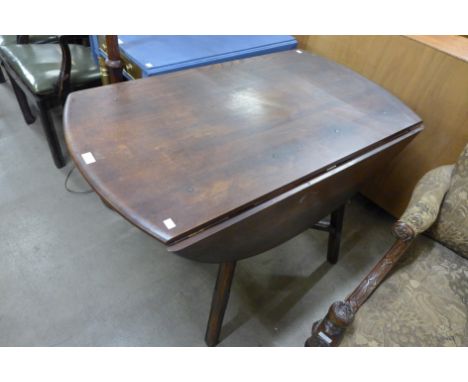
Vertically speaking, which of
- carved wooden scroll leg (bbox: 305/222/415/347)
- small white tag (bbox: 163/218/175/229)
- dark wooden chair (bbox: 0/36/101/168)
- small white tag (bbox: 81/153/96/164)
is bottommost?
carved wooden scroll leg (bbox: 305/222/415/347)

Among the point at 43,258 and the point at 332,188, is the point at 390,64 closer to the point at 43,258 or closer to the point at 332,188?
the point at 332,188

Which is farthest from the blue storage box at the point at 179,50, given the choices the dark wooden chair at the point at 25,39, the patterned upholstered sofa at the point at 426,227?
the patterned upholstered sofa at the point at 426,227

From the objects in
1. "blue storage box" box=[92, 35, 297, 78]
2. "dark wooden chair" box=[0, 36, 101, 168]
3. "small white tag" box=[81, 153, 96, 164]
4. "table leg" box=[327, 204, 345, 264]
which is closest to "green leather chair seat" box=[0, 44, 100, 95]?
"dark wooden chair" box=[0, 36, 101, 168]

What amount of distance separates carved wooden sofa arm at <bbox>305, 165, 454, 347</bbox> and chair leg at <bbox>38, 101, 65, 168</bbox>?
147 cm

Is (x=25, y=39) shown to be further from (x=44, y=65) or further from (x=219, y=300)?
(x=219, y=300)

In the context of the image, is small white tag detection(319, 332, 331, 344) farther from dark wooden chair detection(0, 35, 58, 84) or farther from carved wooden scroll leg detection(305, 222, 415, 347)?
dark wooden chair detection(0, 35, 58, 84)

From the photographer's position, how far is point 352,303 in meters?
0.79

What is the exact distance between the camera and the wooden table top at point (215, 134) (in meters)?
0.66

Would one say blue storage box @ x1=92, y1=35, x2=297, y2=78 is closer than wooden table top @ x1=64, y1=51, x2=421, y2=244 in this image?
No

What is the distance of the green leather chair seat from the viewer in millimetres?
1371

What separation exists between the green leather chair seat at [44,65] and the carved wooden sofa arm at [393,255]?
1.46 meters

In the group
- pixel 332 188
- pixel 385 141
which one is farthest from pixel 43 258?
pixel 385 141

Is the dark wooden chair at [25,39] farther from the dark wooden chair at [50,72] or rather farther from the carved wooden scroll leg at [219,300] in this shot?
the carved wooden scroll leg at [219,300]

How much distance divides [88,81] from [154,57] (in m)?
0.50
